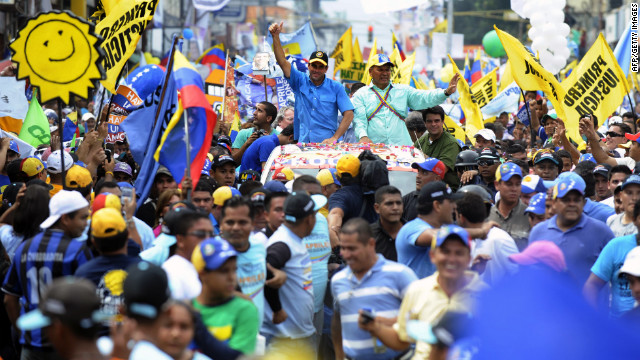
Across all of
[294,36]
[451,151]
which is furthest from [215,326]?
[294,36]

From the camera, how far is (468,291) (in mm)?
5090

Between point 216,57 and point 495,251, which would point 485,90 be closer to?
point 216,57

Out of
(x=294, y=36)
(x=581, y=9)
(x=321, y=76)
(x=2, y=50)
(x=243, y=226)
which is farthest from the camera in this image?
(x=581, y=9)

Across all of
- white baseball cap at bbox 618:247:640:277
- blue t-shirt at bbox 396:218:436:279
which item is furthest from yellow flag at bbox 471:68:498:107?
white baseball cap at bbox 618:247:640:277

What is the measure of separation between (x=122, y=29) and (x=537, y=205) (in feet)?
17.6

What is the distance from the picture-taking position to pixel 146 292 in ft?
14.2

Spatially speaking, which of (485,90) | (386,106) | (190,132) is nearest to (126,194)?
(190,132)

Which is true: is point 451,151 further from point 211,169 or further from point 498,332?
point 498,332

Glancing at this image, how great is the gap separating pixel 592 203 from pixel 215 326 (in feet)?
14.2

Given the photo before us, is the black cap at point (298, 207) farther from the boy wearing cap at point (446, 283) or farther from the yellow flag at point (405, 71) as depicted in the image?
the yellow flag at point (405, 71)

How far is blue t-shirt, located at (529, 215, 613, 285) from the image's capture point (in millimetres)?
6879

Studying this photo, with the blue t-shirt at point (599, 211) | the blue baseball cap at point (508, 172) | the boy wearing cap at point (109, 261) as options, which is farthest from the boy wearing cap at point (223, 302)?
the blue t-shirt at point (599, 211)

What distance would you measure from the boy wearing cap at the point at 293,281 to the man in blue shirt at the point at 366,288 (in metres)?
0.66

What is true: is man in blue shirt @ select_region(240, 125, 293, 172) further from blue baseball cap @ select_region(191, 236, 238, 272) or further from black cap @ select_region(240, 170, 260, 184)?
blue baseball cap @ select_region(191, 236, 238, 272)
